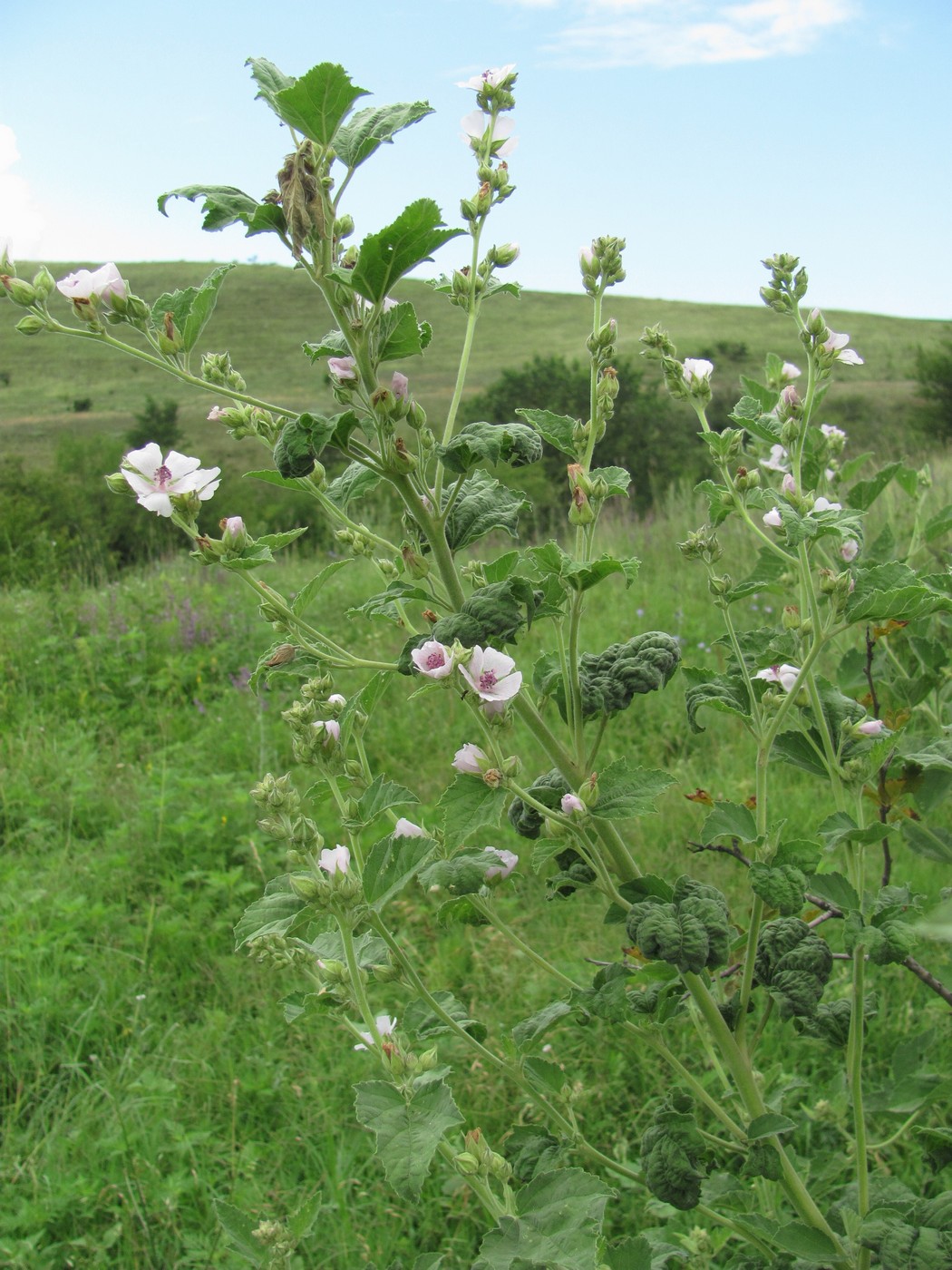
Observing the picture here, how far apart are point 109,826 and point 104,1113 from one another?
1.61 m

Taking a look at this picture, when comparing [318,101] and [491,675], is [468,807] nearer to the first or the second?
[491,675]

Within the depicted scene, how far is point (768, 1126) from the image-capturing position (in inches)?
44.8

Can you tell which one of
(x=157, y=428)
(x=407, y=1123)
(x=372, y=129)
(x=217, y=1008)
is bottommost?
(x=217, y=1008)

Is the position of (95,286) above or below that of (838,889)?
above

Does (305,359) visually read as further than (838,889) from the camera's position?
Yes

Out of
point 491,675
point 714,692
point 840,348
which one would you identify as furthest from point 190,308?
point 840,348

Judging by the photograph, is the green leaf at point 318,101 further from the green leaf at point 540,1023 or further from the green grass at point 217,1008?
the green grass at point 217,1008

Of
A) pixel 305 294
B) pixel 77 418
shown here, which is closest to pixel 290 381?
pixel 77 418

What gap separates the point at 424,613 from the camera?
1228 millimetres

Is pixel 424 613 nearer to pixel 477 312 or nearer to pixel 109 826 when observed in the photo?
pixel 477 312

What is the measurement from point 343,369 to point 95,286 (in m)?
0.33

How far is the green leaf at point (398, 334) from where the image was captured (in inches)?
39.7

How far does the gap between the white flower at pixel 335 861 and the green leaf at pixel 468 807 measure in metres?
0.13

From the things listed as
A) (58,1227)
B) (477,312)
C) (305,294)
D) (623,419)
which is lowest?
(58,1227)
